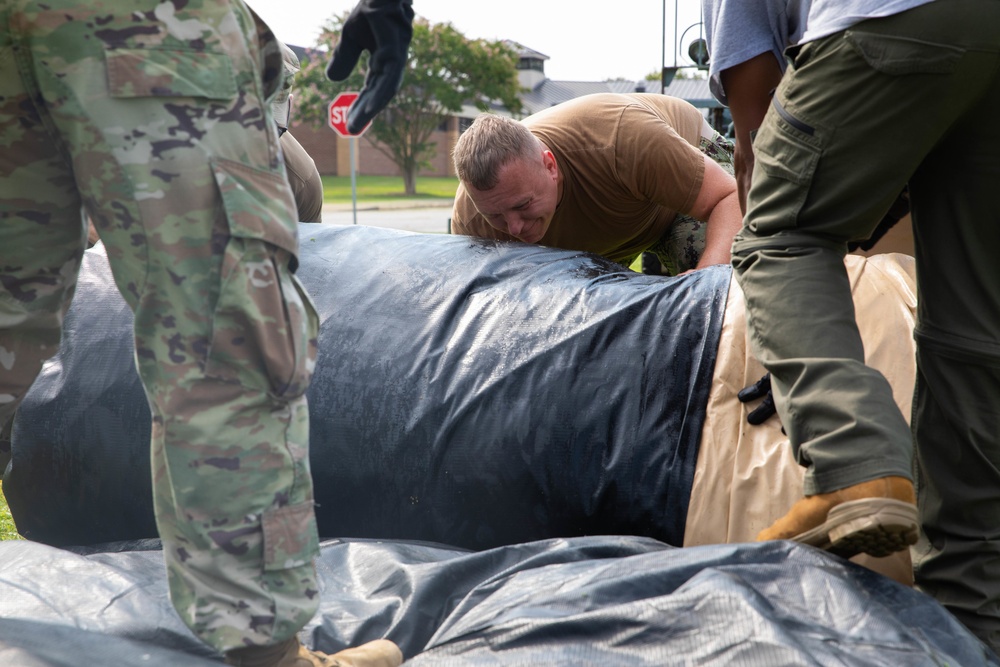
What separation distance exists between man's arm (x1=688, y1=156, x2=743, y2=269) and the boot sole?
150 cm

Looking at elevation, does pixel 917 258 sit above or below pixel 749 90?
below

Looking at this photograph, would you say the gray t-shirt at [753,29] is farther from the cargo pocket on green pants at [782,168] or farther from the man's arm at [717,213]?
the man's arm at [717,213]

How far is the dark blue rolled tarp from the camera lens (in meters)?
1.94

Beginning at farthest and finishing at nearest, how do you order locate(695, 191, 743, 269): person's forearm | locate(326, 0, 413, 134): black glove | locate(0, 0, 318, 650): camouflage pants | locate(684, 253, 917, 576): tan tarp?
locate(695, 191, 743, 269): person's forearm → locate(684, 253, 917, 576): tan tarp → locate(326, 0, 413, 134): black glove → locate(0, 0, 318, 650): camouflage pants

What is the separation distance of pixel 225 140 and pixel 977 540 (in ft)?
4.27

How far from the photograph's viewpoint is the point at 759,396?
6.16 feet

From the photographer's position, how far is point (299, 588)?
1345mm

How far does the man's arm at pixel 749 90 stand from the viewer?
200cm

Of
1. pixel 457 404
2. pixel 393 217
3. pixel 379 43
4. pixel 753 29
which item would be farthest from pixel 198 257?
pixel 393 217

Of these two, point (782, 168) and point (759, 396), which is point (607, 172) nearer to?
point (759, 396)

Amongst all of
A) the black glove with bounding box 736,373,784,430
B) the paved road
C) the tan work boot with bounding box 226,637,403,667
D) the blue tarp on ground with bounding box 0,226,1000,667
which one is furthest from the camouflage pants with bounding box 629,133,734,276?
the paved road

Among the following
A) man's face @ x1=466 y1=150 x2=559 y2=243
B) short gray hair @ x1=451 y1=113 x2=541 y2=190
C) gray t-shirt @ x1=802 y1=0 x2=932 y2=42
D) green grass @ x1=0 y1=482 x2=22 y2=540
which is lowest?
green grass @ x1=0 y1=482 x2=22 y2=540

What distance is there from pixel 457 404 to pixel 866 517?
3.05 ft

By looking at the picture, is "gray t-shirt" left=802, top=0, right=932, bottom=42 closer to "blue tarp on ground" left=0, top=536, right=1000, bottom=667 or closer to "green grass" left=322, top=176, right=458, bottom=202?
"blue tarp on ground" left=0, top=536, right=1000, bottom=667
